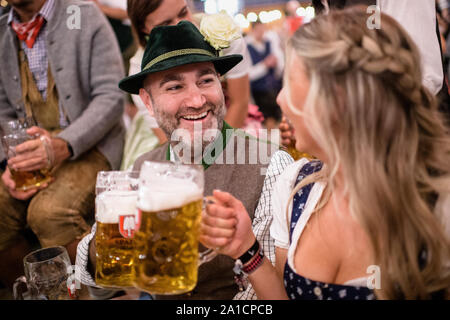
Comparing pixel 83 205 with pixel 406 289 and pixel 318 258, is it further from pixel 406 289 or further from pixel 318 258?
pixel 406 289

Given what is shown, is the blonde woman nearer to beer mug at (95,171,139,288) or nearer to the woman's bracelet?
the woman's bracelet

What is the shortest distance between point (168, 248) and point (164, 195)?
12 cm

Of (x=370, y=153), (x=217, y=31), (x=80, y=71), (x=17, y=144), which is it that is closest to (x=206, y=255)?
(x=370, y=153)

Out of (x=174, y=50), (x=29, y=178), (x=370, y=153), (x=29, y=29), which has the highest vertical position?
(x=29, y=29)

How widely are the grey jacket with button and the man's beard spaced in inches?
34.0

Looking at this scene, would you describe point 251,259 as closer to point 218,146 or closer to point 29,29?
point 218,146

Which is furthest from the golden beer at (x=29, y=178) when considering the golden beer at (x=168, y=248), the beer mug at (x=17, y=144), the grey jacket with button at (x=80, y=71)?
the golden beer at (x=168, y=248)

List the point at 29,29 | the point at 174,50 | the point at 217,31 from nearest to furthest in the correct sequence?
the point at 174,50
the point at 217,31
the point at 29,29

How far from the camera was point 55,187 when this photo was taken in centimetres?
218

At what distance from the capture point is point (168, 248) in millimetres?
870

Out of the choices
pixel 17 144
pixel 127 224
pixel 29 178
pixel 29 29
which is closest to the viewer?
pixel 127 224

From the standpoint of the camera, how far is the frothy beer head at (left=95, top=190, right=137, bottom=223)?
966 mm

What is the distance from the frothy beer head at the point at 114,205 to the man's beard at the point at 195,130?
1.74 feet
